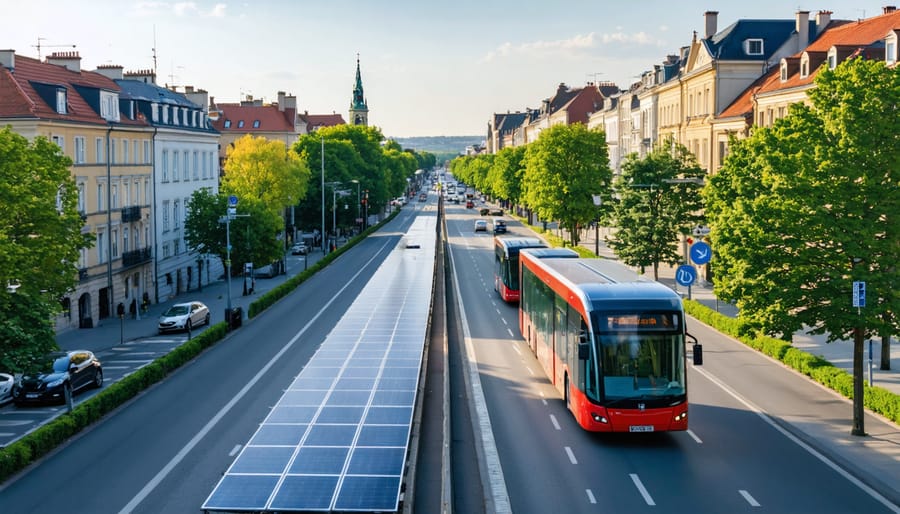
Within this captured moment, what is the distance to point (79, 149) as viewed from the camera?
52.1 m

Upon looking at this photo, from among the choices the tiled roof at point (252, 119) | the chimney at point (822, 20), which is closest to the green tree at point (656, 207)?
the chimney at point (822, 20)

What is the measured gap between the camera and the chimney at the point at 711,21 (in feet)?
241

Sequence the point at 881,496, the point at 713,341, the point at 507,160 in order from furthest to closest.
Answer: the point at 507,160, the point at 713,341, the point at 881,496

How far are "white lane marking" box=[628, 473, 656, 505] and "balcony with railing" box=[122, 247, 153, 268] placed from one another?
145 ft

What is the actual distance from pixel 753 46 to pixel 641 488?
5196 centimetres

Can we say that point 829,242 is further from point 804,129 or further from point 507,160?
point 507,160

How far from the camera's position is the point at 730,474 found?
69.3ft

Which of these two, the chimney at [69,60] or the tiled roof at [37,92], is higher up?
the chimney at [69,60]

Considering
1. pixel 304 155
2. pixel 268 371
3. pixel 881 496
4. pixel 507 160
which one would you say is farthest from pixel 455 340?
pixel 507 160

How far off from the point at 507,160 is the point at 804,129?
11339cm

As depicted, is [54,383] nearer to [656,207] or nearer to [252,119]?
[656,207]

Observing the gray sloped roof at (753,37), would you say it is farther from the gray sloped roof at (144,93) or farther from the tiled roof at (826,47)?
the gray sloped roof at (144,93)

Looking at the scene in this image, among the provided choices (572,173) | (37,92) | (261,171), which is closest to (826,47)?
(572,173)

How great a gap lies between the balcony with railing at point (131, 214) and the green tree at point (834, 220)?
43240 mm
